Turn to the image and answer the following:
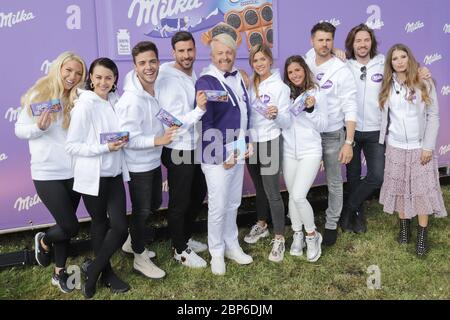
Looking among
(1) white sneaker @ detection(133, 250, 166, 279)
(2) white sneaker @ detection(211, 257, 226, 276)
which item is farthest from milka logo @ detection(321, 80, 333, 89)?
(1) white sneaker @ detection(133, 250, 166, 279)

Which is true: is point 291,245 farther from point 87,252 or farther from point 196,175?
point 87,252

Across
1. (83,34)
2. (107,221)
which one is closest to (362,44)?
(83,34)

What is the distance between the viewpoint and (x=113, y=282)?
287 centimetres

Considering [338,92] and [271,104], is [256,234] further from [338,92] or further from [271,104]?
[338,92]

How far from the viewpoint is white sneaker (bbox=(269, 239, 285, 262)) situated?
10.8 ft

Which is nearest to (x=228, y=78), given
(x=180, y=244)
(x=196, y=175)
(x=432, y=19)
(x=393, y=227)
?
(x=196, y=175)

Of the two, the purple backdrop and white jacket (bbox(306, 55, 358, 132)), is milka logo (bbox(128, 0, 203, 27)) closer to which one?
the purple backdrop

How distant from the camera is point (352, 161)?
3680 mm

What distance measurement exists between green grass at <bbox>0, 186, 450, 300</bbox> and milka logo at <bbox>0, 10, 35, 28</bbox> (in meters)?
1.96

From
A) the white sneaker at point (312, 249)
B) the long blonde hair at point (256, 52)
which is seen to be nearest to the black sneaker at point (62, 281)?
the white sneaker at point (312, 249)

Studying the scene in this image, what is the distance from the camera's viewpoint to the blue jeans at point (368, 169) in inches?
138

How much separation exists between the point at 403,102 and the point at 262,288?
70.6 inches

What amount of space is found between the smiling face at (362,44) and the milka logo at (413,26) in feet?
4.82

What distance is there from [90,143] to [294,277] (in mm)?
1771
